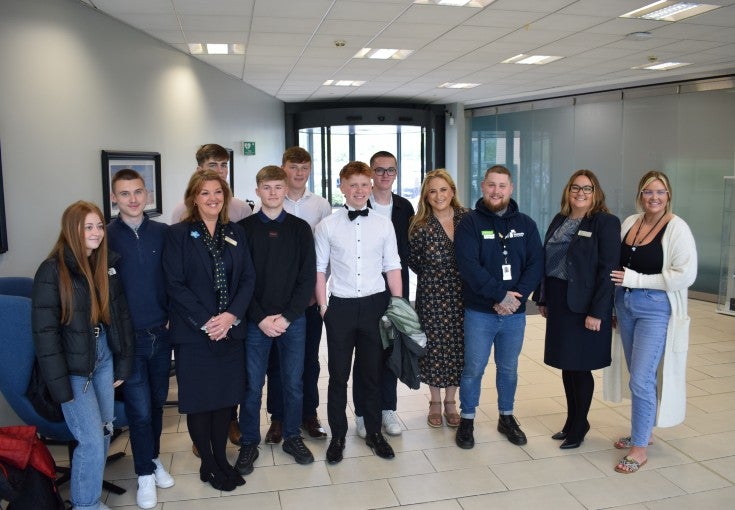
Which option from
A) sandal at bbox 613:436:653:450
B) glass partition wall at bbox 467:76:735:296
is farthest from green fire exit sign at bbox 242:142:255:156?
sandal at bbox 613:436:653:450

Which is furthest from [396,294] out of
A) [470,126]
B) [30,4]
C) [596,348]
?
[470,126]

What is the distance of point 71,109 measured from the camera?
4551 millimetres

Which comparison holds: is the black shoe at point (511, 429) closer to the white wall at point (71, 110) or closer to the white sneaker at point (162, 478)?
the white sneaker at point (162, 478)

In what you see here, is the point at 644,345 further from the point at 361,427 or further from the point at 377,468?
the point at 361,427

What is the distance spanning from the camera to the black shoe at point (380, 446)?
3.62 metres

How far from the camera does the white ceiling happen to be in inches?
204

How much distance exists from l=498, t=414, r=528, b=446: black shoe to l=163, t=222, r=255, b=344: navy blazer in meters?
1.82

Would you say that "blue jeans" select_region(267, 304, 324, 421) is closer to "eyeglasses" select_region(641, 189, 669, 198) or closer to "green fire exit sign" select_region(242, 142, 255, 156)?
"eyeglasses" select_region(641, 189, 669, 198)

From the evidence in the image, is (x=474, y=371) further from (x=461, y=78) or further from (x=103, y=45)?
(x=461, y=78)

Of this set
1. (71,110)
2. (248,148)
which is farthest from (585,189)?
(248,148)

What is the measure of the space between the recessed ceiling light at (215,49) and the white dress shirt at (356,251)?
4.00m

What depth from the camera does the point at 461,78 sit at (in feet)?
31.0

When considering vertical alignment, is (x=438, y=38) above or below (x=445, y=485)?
above

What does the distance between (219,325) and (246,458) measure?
876 millimetres
